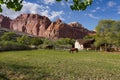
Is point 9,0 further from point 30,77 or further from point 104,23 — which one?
point 104,23

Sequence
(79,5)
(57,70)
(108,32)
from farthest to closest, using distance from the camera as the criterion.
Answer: (108,32) < (57,70) < (79,5)

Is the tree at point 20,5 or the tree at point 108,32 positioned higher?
the tree at point 108,32

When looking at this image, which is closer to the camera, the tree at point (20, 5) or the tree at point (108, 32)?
the tree at point (20, 5)

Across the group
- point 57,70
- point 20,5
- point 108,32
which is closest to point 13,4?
point 20,5

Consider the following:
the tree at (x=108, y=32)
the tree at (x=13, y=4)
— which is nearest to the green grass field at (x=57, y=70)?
the tree at (x=13, y=4)

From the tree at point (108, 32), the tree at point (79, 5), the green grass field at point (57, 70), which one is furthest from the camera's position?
the tree at point (108, 32)

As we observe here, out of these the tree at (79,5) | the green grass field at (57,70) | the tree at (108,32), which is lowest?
the green grass field at (57,70)

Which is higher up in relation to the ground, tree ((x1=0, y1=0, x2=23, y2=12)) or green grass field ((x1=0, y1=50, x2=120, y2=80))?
tree ((x1=0, y1=0, x2=23, y2=12))

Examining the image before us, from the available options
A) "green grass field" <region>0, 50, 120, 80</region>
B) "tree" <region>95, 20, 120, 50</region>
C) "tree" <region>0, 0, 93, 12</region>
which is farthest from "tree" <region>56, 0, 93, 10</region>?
"tree" <region>95, 20, 120, 50</region>

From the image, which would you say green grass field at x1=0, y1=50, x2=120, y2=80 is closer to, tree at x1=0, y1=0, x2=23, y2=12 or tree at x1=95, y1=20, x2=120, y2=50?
tree at x1=0, y1=0, x2=23, y2=12

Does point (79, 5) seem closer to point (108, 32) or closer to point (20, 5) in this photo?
point (20, 5)

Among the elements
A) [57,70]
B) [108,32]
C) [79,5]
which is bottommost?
[57,70]

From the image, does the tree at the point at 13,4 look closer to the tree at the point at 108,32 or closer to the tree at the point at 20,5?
the tree at the point at 20,5

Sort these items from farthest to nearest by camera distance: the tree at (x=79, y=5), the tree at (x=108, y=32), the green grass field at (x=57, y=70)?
the tree at (x=108, y=32) → the green grass field at (x=57, y=70) → the tree at (x=79, y=5)
